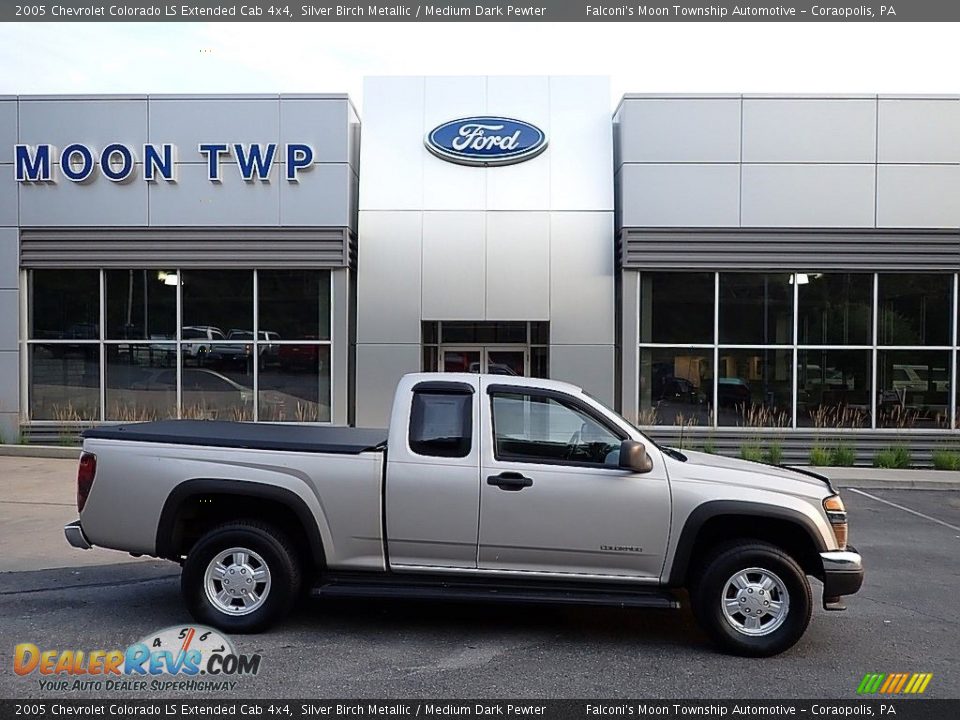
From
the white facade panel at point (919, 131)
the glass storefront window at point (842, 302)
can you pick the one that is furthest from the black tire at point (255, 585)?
the white facade panel at point (919, 131)

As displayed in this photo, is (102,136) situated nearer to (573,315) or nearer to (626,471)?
(573,315)

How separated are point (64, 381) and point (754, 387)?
1333 centimetres

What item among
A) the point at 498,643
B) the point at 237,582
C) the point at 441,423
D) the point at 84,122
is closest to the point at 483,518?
the point at 441,423

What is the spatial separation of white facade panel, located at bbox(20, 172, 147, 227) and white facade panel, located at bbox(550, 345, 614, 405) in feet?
27.3

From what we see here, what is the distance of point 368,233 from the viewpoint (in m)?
16.3

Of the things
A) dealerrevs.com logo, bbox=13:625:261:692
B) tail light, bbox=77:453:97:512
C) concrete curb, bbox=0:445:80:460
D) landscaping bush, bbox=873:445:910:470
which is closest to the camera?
dealerrevs.com logo, bbox=13:625:261:692

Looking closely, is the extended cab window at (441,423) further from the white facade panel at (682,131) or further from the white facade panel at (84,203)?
the white facade panel at (84,203)

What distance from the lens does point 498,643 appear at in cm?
595

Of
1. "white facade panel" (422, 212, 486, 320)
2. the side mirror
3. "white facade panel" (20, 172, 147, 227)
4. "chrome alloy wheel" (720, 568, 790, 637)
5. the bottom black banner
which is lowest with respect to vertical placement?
the bottom black banner

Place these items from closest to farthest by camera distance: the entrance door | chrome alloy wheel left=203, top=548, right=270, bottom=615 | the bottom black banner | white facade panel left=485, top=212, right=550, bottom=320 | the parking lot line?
the bottom black banner, chrome alloy wheel left=203, top=548, right=270, bottom=615, the parking lot line, white facade panel left=485, top=212, right=550, bottom=320, the entrance door

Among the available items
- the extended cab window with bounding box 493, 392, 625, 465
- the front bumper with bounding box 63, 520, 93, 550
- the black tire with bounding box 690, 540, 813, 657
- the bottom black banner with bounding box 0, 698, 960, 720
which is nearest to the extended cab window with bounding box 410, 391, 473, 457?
the extended cab window with bounding box 493, 392, 625, 465

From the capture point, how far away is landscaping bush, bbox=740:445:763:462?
1519 cm

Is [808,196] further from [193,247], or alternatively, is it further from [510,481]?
[510,481]

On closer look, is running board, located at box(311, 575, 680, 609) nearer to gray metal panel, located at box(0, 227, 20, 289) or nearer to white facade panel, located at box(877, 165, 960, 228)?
white facade panel, located at box(877, 165, 960, 228)
